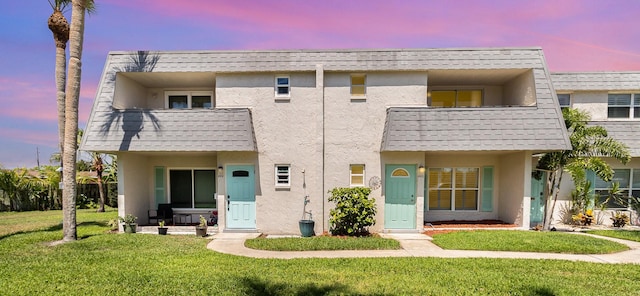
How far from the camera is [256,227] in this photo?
37.4ft

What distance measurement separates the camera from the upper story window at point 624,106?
13.2m

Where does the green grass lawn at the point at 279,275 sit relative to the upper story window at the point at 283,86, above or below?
below

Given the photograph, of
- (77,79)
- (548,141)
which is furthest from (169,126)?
(548,141)

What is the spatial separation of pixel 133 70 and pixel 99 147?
3.15 metres

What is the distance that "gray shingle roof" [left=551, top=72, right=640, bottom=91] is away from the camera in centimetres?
1298

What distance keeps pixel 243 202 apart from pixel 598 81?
631 inches

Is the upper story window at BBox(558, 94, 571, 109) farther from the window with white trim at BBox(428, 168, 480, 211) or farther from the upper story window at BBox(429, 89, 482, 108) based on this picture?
the window with white trim at BBox(428, 168, 480, 211)

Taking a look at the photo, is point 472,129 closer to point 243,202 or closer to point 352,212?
point 352,212

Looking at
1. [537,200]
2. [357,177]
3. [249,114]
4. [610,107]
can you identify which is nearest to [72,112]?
[249,114]

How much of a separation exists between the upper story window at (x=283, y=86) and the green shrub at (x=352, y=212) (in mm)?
4146

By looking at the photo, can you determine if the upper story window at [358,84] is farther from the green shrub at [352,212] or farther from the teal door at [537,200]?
the teal door at [537,200]

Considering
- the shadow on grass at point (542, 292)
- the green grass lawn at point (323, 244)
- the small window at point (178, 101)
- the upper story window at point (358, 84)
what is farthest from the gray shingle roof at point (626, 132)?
the small window at point (178, 101)

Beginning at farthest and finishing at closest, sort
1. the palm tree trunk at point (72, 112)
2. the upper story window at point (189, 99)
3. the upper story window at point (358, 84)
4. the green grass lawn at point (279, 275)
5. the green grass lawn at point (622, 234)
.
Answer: the upper story window at point (189, 99)
the upper story window at point (358, 84)
the green grass lawn at point (622, 234)
the palm tree trunk at point (72, 112)
the green grass lawn at point (279, 275)

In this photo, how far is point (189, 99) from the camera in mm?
13117
